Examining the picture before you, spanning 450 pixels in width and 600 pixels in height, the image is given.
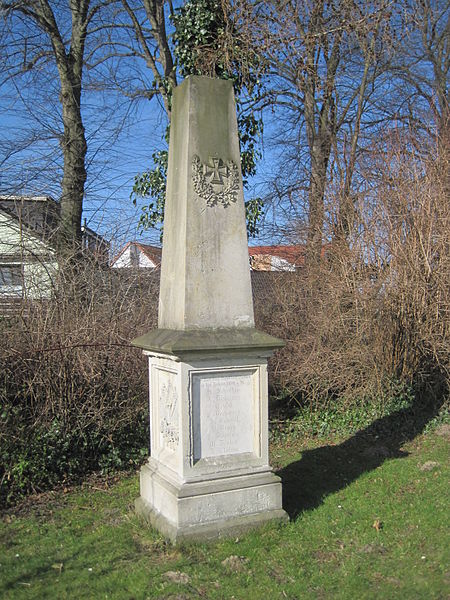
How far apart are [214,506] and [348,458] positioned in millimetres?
3084

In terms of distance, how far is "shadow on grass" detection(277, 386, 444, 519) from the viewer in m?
5.70

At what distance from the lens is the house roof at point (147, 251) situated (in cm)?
884

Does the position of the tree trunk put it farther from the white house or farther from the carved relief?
the carved relief

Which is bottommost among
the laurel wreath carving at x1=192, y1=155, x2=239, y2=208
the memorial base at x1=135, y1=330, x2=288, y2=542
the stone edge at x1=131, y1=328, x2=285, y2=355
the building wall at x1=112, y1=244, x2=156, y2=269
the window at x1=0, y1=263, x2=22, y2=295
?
the memorial base at x1=135, y1=330, x2=288, y2=542

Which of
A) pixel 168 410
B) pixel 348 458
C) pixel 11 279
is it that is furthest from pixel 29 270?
pixel 348 458

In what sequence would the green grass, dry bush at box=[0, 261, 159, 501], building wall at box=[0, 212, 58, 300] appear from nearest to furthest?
the green grass < dry bush at box=[0, 261, 159, 501] < building wall at box=[0, 212, 58, 300]

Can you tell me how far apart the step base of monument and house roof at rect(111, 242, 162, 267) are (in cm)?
455

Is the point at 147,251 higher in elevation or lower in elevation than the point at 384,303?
higher

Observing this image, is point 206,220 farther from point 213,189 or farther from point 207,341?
point 207,341

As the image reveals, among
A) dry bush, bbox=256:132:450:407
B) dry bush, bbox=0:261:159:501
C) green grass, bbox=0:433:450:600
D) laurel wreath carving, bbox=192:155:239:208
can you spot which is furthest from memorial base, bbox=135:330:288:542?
dry bush, bbox=256:132:450:407

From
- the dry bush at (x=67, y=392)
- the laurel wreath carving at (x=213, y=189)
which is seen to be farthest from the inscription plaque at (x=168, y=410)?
the dry bush at (x=67, y=392)

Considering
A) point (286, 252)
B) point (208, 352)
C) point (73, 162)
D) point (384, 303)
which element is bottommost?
point (208, 352)

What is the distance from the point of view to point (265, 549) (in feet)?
14.5

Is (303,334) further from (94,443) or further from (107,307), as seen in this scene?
(94,443)
